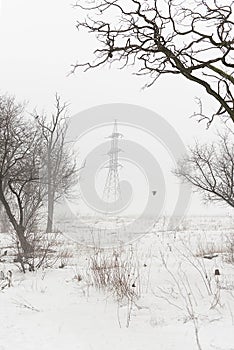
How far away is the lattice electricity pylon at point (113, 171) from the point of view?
91.5ft

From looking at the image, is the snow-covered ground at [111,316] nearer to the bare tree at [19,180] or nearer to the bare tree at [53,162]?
the bare tree at [19,180]

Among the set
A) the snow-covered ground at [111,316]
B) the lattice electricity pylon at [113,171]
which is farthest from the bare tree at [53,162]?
the snow-covered ground at [111,316]

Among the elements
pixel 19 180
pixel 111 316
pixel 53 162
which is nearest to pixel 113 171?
pixel 53 162

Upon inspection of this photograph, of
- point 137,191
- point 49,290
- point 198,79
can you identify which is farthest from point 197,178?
point 137,191

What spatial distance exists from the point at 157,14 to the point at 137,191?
48.7 m

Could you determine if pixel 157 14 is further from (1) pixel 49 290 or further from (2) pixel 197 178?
(2) pixel 197 178

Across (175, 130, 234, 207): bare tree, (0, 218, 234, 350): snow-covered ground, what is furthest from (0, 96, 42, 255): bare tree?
(175, 130, 234, 207): bare tree

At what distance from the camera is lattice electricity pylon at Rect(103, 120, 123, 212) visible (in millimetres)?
27875

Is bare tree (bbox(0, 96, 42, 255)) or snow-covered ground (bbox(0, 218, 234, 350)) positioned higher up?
bare tree (bbox(0, 96, 42, 255))

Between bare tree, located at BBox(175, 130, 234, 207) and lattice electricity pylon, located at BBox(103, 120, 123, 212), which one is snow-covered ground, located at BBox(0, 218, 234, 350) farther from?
lattice electricity pylon, located at BBox(103, 120, 123, 212)

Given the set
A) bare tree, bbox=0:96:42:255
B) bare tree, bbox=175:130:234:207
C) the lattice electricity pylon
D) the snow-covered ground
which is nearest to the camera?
the snow-covered ground

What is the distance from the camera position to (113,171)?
93.4 feet

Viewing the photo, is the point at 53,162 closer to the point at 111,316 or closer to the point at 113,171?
the point at 113,171

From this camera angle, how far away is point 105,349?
9.62 feet
